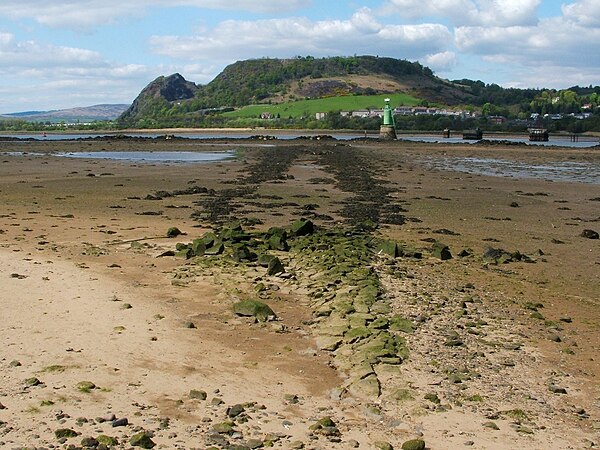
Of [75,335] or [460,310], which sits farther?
[460,310]

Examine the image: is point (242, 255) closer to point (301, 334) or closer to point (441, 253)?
point (441, 253)

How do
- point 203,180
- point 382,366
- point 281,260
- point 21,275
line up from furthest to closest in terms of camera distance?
point 203,180 → point 281,260 → point 21,275 → point 382,366

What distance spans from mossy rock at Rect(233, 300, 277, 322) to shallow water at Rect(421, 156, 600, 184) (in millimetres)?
27380

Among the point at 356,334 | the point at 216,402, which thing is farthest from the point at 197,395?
the point at 356,334

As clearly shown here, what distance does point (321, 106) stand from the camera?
545 ft

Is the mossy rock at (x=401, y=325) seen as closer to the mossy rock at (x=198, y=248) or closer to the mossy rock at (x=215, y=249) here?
the mossy rock at (x=215, y=249)

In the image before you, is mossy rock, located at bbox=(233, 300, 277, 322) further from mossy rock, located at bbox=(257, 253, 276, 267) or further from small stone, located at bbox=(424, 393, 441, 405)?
small stone, located at bbox=(424, 393, 441, 405)

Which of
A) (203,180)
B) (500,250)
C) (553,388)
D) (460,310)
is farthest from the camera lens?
(203,180)

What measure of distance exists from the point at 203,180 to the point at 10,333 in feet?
75.7

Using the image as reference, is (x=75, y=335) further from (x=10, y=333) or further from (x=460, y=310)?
(x=460, y=310)

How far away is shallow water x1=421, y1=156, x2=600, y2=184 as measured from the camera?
3666cm

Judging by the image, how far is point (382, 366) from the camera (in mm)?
7461

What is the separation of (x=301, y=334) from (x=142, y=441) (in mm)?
3402

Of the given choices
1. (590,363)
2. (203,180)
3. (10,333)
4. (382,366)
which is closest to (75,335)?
(10,333)
